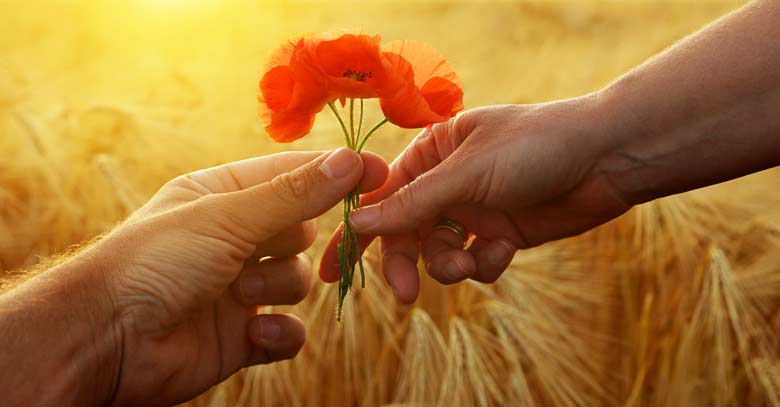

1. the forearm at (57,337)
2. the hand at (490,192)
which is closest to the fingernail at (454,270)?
the hand at (490,192)

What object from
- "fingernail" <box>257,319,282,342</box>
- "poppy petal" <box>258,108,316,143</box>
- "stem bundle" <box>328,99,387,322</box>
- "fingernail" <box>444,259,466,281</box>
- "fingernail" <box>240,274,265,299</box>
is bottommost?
"fingernail" <box>257,319,282,342</box>

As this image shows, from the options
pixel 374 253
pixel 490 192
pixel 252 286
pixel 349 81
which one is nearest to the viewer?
pixel 349 81

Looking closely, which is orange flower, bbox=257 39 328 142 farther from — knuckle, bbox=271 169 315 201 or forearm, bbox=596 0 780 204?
forearm, bbox=596 0 780 204

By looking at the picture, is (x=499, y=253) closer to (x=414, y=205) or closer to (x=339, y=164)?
(x=414, y=205)

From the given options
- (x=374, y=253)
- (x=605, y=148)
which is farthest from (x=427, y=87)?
(x=374, y=253)

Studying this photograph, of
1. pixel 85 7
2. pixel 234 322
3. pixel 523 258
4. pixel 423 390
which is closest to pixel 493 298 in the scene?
pixel 523 258

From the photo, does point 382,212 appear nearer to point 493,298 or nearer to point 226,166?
point 226,166

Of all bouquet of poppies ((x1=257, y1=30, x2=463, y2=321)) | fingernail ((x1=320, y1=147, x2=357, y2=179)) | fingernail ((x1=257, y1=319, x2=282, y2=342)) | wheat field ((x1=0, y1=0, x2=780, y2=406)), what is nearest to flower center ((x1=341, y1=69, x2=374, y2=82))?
bouquet of poppies ((x1=257, y1=30, x2=463, y2=321))

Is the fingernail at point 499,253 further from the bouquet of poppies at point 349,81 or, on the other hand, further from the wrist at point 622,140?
the bouquet of poppies at point 349,81
